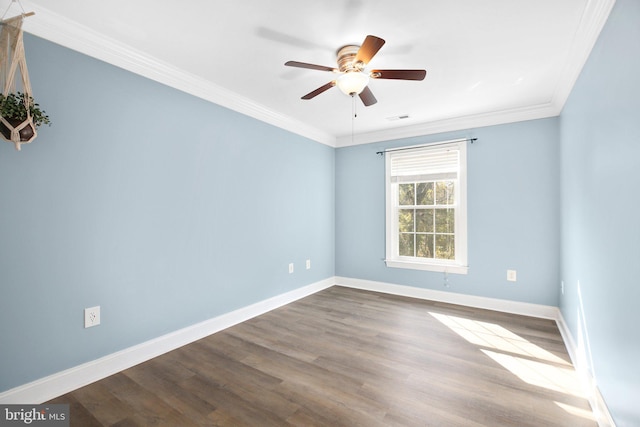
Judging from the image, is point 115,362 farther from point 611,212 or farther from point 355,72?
point 611,212

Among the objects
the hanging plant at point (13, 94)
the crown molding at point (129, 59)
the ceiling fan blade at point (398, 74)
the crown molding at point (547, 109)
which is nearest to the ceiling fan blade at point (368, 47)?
the ceiling fan blade at point (398, 74)

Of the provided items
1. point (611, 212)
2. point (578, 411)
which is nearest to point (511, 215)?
point (611, 212)

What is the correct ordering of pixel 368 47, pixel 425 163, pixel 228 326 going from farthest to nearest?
1. pixel 425 163
2. pixel 228 326
3. pixel 368 47

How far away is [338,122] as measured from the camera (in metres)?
4.11

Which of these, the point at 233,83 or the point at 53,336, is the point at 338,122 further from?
the point at 53,336

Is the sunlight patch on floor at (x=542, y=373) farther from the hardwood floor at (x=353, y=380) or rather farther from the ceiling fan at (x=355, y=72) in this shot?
the ceiling fan at (x=355, y=72)

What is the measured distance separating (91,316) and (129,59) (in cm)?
197

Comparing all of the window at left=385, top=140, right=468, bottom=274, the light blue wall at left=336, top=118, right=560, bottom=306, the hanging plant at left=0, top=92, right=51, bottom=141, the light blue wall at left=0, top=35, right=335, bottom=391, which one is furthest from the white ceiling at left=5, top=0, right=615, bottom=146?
the window at left=385, top=140, right=468, bottom=274

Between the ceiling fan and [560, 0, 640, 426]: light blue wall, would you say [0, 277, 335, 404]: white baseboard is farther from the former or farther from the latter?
[560, 0, 640, 426]: light blue wall

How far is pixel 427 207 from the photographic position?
421 cm

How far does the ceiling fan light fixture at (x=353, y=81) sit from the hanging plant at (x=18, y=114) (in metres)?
1.92

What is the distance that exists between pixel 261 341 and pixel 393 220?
2.61m

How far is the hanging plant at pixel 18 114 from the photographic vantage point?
1.56 m

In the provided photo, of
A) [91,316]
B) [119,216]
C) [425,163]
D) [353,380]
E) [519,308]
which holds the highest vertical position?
[425,163]
